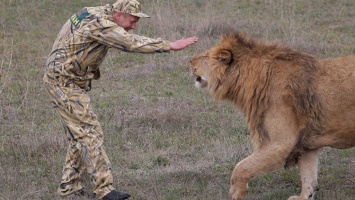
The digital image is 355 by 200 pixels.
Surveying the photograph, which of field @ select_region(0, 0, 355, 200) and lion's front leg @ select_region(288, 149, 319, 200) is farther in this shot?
field @ select_region(0, 0, 355, 200)

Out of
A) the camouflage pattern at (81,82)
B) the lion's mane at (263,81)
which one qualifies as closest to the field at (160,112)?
the camouflage pattern at (81,82)

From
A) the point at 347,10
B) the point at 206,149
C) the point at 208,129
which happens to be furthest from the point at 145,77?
the point at 347,10

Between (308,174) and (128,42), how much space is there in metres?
2.00

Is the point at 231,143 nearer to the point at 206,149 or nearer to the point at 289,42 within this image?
the point at 206,149

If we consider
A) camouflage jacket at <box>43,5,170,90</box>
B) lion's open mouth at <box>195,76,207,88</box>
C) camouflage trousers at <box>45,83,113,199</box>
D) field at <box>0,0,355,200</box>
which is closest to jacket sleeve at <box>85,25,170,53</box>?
camouflage jacket at <box>43,5,170,90</box>

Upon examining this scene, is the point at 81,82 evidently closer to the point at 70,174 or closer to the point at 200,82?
the point at 70,174

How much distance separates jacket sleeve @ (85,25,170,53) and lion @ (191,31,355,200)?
68cm

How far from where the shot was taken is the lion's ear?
20.1 ft

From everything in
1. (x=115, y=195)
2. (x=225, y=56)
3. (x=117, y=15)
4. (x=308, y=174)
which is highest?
(x=117, y=15)

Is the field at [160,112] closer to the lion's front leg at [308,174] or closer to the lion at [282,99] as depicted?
the lion's front leg at [308,174]

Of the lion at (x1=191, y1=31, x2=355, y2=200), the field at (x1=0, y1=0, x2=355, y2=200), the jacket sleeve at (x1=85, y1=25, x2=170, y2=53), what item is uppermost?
the jacket sleeve at (x1=85, y1=25, x2=170, y2=53)

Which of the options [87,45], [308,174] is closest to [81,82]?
[87,45]

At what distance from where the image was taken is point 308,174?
628 centimetres

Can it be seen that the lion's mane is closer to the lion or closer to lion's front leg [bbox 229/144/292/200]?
the lion
